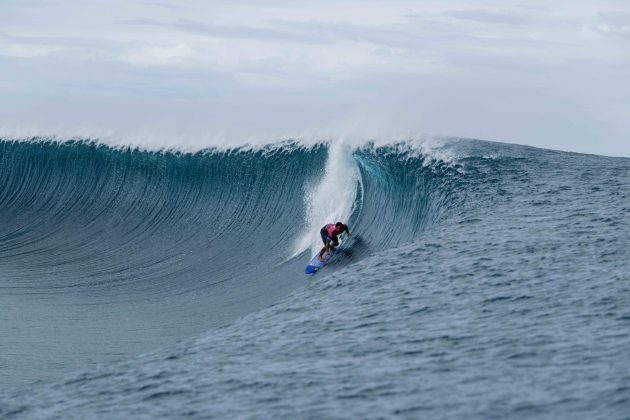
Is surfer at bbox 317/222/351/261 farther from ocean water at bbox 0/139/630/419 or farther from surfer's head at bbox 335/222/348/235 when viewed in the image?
ocean water at bbox 0/139/630/419

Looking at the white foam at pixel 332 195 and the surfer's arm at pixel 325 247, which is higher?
the white foam at pixel 332 195

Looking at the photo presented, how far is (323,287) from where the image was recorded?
9.84 m

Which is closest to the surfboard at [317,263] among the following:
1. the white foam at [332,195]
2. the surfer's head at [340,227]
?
the surfer's head at [340,227]

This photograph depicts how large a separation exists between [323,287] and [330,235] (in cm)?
567

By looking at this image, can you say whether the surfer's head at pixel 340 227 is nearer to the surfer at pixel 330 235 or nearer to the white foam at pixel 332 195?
the surfer at pixel 330 235

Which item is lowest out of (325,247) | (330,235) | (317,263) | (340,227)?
(317,263)

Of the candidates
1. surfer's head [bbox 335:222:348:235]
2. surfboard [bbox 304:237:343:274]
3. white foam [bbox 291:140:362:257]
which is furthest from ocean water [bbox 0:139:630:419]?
surfer's head [bbox 335:222:348:235]

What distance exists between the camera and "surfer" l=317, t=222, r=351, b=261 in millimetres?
15391

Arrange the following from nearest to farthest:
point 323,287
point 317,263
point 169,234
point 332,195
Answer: point 323,287, point 317,263, point 332,195, point 169,234

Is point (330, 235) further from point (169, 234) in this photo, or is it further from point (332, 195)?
point (169, 234)

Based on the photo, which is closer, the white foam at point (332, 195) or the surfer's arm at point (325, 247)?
the surfer's arm at point (325, 247)

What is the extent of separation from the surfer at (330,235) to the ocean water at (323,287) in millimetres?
249

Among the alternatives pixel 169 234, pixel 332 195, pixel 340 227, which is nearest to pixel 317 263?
pixel 340 227

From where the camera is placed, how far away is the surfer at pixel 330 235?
1539cm
